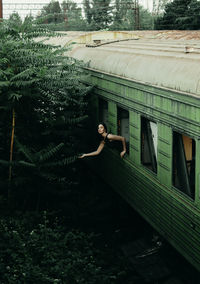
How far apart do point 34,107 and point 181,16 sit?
92.7 feet

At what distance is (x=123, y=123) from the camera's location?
783 centimetres

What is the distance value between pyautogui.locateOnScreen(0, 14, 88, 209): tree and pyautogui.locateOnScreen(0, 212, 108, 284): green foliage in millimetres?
932

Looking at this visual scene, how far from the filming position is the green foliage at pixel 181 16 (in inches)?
1292

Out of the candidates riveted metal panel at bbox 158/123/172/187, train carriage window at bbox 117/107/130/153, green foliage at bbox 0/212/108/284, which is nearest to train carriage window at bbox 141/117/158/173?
riveted metal panel at bbox 158/123/172/187

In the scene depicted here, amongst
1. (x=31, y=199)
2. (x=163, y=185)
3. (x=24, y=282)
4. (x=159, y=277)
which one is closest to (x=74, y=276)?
(x=24, y=282)

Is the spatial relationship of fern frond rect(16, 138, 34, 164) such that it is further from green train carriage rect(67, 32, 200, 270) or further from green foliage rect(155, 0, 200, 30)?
green foliage rect(155, 0, 200, 30)

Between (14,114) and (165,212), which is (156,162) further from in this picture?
(14,114)

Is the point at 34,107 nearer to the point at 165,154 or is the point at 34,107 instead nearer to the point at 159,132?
the point at 159,132

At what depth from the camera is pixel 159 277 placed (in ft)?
20.8

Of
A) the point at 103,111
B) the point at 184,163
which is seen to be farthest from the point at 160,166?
the point at 103,111

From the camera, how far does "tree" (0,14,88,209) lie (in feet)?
26.1

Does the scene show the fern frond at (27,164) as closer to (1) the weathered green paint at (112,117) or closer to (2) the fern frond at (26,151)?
(2) the fern frond at (26,151)

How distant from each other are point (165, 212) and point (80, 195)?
3088mm

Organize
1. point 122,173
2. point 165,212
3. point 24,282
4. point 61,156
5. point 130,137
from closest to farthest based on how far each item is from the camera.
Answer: point 24,282 → point 165,212 → point 130,137 → point 122,173 → point 61,156
